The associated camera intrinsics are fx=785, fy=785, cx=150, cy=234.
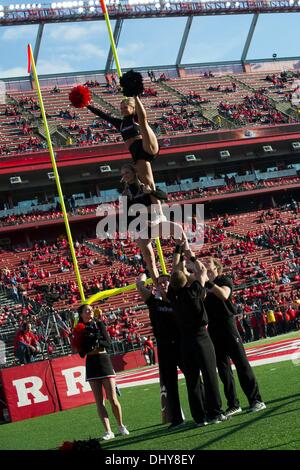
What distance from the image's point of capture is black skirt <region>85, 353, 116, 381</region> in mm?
8547

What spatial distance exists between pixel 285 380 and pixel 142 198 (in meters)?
4.92

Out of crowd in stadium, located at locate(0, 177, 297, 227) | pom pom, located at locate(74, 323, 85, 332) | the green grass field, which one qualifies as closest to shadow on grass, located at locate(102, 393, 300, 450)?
the green grass field

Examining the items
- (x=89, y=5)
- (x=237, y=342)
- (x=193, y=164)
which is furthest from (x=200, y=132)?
(x=237, y=342)

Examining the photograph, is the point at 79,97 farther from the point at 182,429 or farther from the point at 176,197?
the point at 176,197

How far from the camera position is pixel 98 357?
28.2 ft

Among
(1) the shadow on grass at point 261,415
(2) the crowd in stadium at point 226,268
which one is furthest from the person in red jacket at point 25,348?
(1) the shadow on grass at point 261,415

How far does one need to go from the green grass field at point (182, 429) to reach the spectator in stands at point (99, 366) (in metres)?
0.33

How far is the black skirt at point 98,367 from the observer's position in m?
8.55

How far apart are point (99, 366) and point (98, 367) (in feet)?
0.05

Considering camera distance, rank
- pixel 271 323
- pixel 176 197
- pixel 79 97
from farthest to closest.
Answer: pixel 176 197
pixel 271 323
pixel 79 97

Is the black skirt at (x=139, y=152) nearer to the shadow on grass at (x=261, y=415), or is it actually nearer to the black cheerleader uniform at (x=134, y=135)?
the black cheerleader uniform at (x=134, y=135)

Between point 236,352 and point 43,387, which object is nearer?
point 236,352

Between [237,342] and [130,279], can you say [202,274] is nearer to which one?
[237,342]

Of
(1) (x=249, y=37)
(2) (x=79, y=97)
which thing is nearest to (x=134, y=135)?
(2) (x=79, y=97)
